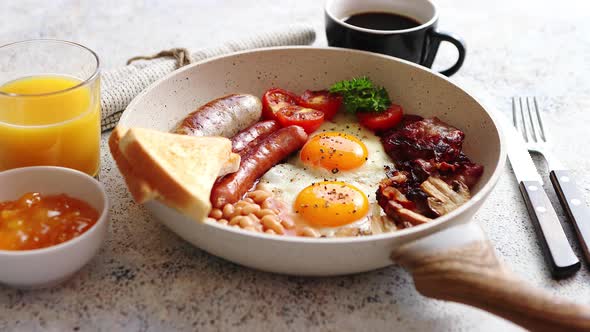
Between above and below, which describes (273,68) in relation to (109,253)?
above

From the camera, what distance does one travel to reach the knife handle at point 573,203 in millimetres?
2133

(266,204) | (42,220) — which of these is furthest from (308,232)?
(42,220)

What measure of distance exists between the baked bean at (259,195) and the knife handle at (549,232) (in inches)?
38.8

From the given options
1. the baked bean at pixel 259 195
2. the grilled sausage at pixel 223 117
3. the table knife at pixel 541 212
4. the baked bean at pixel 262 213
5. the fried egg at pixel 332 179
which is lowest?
the table knife at pixel 541 212

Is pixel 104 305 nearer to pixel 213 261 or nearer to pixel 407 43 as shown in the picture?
pixel 213 261

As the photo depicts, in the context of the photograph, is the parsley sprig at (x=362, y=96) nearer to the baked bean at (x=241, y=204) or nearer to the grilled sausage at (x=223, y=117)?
the grilled sausage at (x=223, y=117)

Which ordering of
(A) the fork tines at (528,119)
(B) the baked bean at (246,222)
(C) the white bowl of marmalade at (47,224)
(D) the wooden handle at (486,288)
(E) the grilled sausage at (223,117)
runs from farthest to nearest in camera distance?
(A) the fork tines at (528,119), (E) the grilled sausage at (223,117), (B) the baked bean at (246,222), (C) the white bowl of marmalade at (47,224), (D) the wooden handle at (486,288)

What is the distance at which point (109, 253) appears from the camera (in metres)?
2.09

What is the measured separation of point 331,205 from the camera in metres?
2.15

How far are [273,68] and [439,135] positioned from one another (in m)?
0.82

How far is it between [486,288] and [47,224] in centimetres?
130

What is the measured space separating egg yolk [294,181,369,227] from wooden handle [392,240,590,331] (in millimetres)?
402

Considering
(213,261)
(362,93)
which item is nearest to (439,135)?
(362,93)

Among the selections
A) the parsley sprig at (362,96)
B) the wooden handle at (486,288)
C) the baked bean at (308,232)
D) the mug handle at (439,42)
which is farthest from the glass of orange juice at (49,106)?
the mug handle at (439,42)
